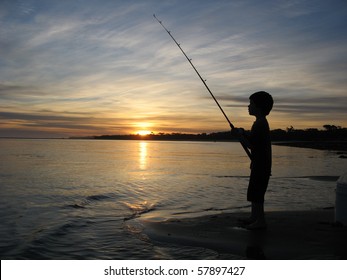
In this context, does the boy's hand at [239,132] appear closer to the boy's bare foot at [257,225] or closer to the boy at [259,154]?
the boy at [259,154]

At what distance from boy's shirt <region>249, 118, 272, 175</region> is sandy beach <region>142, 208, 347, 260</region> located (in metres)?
1.14

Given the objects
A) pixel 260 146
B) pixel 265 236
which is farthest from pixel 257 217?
pixel 260 146

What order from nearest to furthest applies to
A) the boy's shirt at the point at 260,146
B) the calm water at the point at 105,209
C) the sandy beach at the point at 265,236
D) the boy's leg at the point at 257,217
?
the sandy beach at the point at 265,236, the calm water at the point at 105,209, the boy's shirt at the point at 260,146, the boy's leg at the point at 257,217

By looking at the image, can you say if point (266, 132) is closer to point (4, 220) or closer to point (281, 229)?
point (281, 229)

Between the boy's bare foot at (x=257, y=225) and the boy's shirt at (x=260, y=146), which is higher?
the boy's shirt at (x=260, y=146)

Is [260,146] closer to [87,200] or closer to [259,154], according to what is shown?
[259,154]

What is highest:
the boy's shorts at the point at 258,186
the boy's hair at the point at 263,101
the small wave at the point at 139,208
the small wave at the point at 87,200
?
the boy's hair at the point at 263,101

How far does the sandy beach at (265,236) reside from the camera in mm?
4928

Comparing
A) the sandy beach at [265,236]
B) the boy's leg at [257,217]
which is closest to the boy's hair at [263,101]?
the boy's leg at [257,217]

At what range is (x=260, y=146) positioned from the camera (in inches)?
226

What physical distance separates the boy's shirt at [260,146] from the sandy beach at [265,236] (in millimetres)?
1144

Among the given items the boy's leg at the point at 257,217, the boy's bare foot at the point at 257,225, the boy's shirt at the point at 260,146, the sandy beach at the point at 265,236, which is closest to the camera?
the sandy beach at the point at 265,236

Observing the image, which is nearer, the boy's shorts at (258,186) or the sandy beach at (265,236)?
the sandy beach at (265,236)
